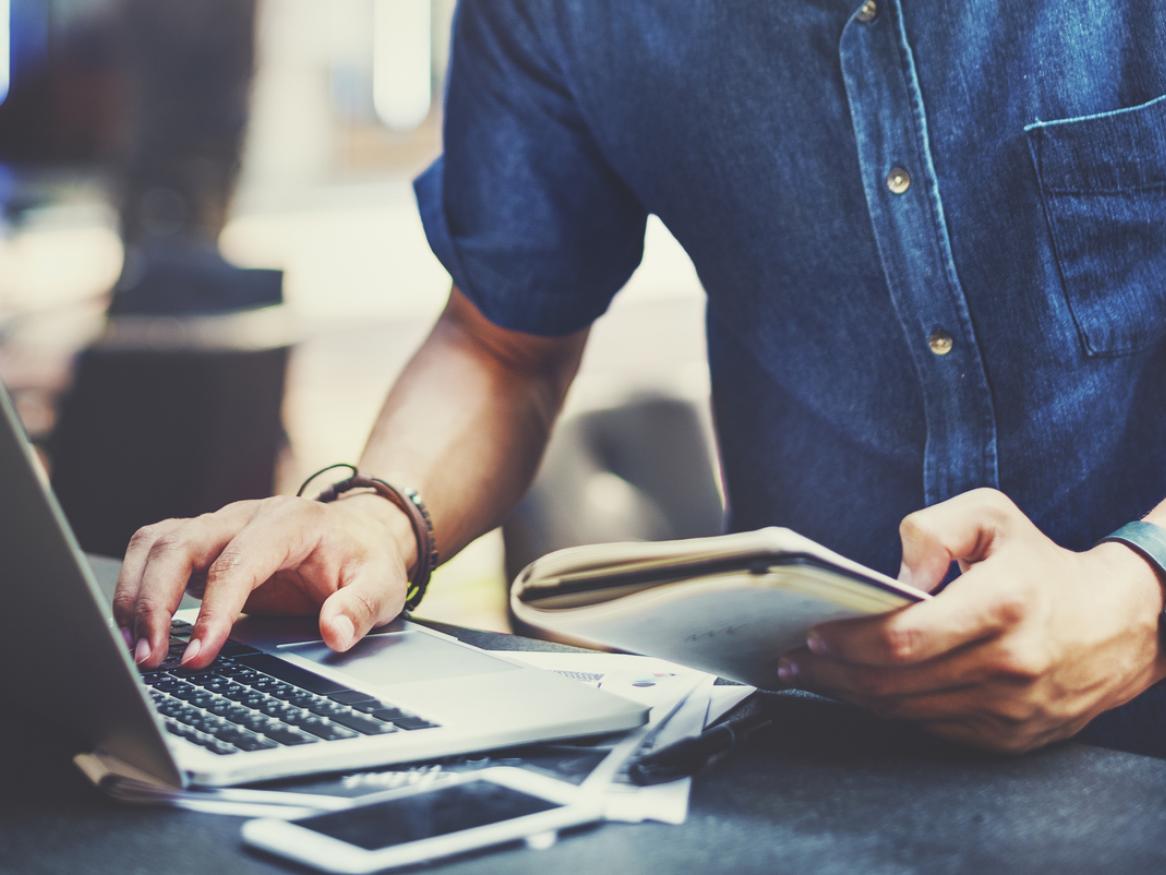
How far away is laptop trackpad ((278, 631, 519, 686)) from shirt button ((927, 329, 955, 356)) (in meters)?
0.45

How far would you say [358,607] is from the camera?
84 centimetres

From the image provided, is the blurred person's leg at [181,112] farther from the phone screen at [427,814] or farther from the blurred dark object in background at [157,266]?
the phone screen at [427,814]

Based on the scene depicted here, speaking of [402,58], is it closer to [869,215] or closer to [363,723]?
[869,215]

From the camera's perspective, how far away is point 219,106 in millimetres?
4363

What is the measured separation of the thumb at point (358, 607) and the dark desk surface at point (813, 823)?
0.17 m

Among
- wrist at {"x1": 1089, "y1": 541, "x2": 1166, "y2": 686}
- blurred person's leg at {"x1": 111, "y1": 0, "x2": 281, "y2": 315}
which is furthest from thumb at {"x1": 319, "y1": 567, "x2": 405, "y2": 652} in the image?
blurred person's leg at {"x1": 111, "y1": 0, "x2": 281, "y2": 315}

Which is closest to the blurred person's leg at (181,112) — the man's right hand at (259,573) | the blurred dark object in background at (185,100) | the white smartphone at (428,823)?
the blurred dark object in background at (185,100)

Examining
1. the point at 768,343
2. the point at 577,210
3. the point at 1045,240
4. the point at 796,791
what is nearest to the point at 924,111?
the point at 1045,240

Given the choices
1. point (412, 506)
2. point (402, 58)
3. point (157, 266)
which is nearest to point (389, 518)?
point (412, 506)

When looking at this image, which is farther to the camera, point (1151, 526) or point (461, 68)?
point (461, 68)

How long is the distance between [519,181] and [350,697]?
0.64 m

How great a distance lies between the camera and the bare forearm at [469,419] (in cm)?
114

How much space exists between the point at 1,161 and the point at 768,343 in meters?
5.24

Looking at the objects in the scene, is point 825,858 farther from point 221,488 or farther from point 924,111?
point 221,488
